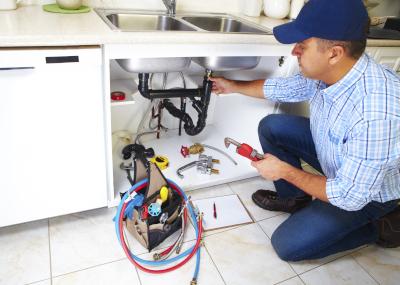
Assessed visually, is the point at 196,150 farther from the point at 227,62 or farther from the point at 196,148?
the point at 227,62

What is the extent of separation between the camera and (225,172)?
5.63 ft

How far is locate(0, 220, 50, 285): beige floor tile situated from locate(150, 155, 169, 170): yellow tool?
23.9 inches

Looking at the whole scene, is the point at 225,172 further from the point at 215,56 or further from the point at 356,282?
the point at 356,282

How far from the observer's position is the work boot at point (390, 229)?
1.34 metres

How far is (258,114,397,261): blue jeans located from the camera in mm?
1177

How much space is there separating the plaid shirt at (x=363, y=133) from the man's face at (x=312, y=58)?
90 millimetres

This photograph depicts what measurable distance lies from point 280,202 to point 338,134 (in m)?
0.65

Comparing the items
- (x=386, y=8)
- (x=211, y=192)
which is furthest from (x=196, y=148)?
(x=386, y=8)

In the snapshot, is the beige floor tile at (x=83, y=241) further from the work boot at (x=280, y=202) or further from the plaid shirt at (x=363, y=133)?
the plaid shirt at (x=363, y=133)

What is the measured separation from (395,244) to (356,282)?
311 mm

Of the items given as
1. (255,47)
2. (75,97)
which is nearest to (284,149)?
(255,47)

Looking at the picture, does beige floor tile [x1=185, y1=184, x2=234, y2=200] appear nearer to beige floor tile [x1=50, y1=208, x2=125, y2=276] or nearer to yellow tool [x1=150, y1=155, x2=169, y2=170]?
yellow tool [x1=150, y1=155, x2=169, y2=170]

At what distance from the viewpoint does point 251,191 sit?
5.63 feet

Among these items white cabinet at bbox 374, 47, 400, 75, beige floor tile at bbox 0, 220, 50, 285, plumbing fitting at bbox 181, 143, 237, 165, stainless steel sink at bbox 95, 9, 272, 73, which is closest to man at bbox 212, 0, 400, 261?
stainless steel sink at bbox 95, 9, 272, 73
